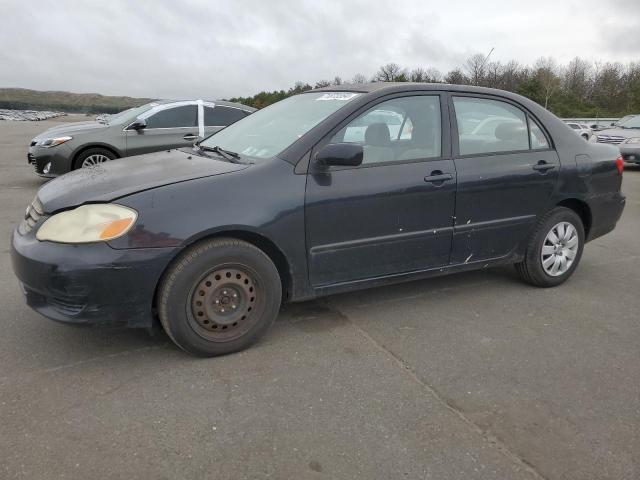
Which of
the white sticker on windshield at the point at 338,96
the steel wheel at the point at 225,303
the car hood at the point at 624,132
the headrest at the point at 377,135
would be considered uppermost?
the car hood at the point at 624,132

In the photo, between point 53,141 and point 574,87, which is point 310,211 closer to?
point 53,141

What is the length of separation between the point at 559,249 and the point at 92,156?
703cm

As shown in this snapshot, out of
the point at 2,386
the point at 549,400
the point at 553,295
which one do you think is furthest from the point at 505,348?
the point at 2,386

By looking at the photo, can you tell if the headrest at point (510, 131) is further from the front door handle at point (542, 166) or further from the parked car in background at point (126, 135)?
the parked car in background at point (126, 135)

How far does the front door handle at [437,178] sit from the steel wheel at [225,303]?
1419 millimetres

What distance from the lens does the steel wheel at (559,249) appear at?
14.4ft

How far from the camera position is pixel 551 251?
440 centimetres

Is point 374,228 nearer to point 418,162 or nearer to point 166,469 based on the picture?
point 418,162

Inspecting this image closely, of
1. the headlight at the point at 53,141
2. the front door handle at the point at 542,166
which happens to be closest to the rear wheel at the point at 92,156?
the headlight at the point at 53,141

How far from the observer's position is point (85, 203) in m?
2.90

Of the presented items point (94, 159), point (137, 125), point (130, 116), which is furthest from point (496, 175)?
point (130, 116)

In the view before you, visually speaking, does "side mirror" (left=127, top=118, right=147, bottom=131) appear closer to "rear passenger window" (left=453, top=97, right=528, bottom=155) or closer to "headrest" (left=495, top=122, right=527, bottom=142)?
"rear passenger window" (left=453, top=97, right=528, bottom=155)

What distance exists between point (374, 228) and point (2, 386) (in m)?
2.29

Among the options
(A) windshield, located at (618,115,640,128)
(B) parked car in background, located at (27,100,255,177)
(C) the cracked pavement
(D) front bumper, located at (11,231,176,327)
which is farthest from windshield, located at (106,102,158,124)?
(A) windshield, located at (618,115,640,128)
